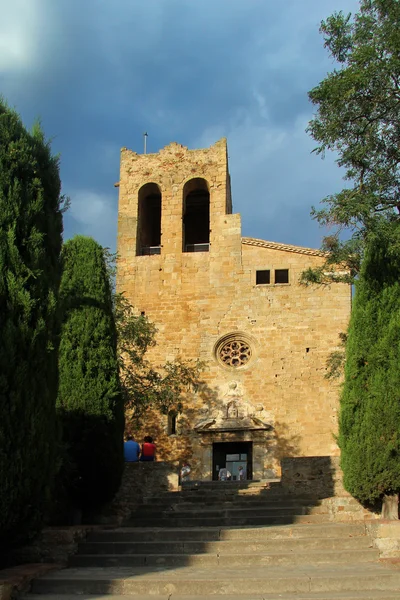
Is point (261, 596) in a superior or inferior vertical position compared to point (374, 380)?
inferior

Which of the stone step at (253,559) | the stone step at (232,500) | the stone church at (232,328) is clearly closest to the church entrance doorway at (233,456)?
the stone church at (232,328)

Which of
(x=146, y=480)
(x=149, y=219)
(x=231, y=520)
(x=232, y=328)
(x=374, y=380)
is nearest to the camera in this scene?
(x=374, y=380)

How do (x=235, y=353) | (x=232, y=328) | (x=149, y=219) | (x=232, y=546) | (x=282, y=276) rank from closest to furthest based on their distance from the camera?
1. (x=232, y=546)
2. (x=235, y=353)
3. (x=232, y=328)
4. (x=282, y=276)
5. (x=149, y=219)

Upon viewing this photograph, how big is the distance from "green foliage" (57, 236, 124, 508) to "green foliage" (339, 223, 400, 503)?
3.55 m

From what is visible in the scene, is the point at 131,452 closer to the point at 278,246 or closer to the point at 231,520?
the point at 231,520

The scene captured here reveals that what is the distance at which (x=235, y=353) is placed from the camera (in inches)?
785

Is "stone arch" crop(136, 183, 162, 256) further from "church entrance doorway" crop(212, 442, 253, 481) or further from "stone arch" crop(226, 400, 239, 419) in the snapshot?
"church entrance doorway" crop(212, 442, 253, 481)

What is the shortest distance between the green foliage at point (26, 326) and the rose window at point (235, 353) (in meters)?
12.2

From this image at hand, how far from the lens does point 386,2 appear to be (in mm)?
10195

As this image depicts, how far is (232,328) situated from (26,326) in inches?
525

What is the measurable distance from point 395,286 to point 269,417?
9.71 meters

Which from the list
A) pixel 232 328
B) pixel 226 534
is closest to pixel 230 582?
pixel 226 534

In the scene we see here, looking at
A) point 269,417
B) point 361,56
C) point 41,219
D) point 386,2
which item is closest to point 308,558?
point 41,219

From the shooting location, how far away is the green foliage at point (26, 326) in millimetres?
6750
